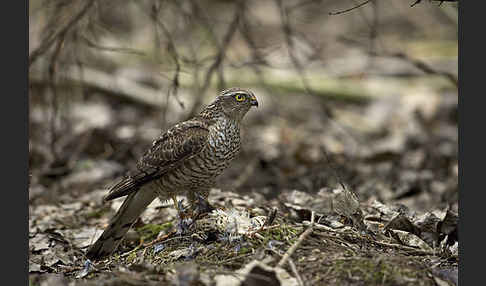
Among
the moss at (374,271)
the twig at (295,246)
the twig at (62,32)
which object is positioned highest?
the twig at (62,32)

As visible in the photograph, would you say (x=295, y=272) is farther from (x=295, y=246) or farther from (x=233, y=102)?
(x=233, y=102)

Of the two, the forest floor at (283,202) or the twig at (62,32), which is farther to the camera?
the twig at (62,32)

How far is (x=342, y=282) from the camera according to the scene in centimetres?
341

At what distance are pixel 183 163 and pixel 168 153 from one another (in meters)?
0.17

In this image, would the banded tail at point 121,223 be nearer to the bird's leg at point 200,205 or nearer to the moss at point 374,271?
the bird's leg at point 200,205

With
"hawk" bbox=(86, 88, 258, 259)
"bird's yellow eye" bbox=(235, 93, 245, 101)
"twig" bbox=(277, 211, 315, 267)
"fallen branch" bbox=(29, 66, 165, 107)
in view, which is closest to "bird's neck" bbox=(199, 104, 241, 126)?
"hawk" bbox=(86, 88, 258, 259)

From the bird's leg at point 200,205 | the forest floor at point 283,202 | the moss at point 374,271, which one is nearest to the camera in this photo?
the moss at point 374,271

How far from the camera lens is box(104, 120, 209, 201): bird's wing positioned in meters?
4.77

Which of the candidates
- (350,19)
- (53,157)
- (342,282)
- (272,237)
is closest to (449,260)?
(342,282)

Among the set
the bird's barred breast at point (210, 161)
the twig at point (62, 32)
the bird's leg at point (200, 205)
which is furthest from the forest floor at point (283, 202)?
the twig at point (62, 32)

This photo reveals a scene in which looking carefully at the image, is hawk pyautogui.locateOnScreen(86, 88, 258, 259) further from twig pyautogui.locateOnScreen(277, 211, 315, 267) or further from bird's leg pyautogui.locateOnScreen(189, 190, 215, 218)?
twig pyautogui.locateOnScreen(277, 211, 315, 267)

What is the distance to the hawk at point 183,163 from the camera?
15.5 ft

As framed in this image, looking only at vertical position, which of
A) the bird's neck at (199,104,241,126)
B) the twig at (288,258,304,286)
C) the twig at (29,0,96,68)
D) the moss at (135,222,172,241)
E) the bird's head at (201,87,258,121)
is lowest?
the moss at (135,222,172,241)

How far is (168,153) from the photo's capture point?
486 cm
